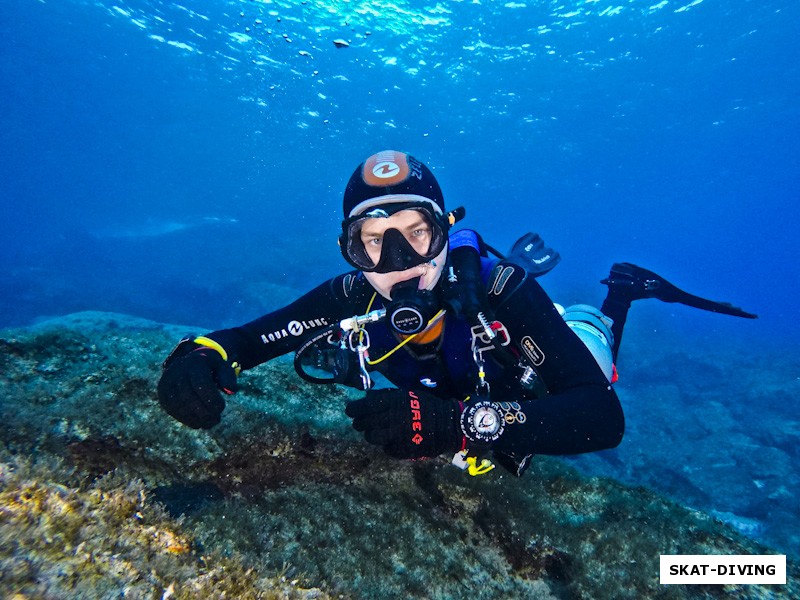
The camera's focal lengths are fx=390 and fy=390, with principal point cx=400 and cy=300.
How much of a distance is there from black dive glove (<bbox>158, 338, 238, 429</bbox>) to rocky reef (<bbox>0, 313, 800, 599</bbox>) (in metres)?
0.40

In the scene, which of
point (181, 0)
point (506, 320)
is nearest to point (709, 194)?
point (181, 0)

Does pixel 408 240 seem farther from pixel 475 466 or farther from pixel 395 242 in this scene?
pixel 475 466


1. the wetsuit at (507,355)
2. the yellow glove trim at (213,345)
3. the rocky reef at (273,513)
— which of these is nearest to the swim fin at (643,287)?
the wetsuit at (507,355)

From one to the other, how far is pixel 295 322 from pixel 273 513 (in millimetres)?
1677

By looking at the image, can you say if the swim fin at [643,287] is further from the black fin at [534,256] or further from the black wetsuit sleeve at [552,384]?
the black wetsuit sleeve at [552,384]

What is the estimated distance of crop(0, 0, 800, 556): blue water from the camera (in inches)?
969

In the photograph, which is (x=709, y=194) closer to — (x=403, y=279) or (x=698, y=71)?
(x=698, y=71)

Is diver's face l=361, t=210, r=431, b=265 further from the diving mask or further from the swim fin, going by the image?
the swim fin

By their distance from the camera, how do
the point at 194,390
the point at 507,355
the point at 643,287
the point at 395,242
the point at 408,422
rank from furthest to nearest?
1. the point at 643,287
2. the point at 507,355
3. the point at 395,242
4. the point at 194,390
5. the point at 408,422

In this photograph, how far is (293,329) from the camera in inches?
137

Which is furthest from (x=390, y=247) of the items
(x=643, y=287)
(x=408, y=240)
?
(x=643, y=287)

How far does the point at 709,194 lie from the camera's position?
80500mm

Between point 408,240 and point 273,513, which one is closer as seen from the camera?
point 273,513

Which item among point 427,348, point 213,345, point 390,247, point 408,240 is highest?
point 408,240
